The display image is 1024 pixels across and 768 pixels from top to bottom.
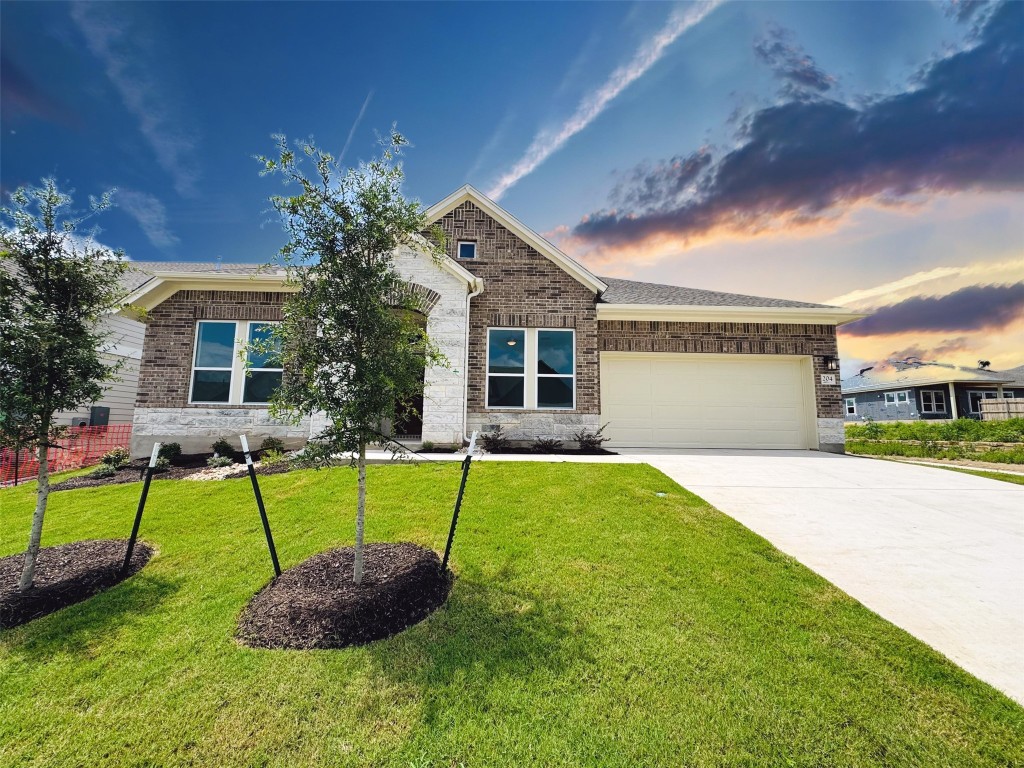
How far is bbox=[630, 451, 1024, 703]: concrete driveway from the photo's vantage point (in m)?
2.67

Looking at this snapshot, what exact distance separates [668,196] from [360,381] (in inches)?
658

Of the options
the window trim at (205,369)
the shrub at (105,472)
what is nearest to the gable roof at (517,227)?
the window trim at (205,369)

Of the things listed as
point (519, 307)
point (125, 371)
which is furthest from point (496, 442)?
point (125, 371)

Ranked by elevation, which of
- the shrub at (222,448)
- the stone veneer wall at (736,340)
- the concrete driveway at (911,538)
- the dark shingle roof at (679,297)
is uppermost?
the dark shingle roof at (679,297)

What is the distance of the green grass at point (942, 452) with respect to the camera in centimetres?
1013

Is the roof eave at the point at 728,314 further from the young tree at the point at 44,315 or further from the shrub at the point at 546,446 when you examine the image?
the young tree at the point at 44,315

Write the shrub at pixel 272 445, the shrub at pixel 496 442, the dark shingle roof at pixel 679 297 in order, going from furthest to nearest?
1. the dark shingle roof at pixel 679 297
2. the shrub at pixel 496 442
3. the shrub at pixel 272 445

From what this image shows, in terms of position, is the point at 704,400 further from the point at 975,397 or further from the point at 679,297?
the point at 975,397

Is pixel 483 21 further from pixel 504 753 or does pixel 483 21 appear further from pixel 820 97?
pixel 504 753

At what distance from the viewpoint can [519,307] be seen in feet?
34.1

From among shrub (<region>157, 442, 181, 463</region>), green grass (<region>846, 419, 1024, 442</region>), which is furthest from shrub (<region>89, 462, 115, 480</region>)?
green grass (<region>846, 419, 1024, 442</region>)

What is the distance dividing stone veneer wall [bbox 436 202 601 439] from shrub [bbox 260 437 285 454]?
4.68m

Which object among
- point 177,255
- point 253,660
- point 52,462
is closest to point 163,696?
point 253,660

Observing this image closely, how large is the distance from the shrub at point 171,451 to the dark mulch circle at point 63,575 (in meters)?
5.25
